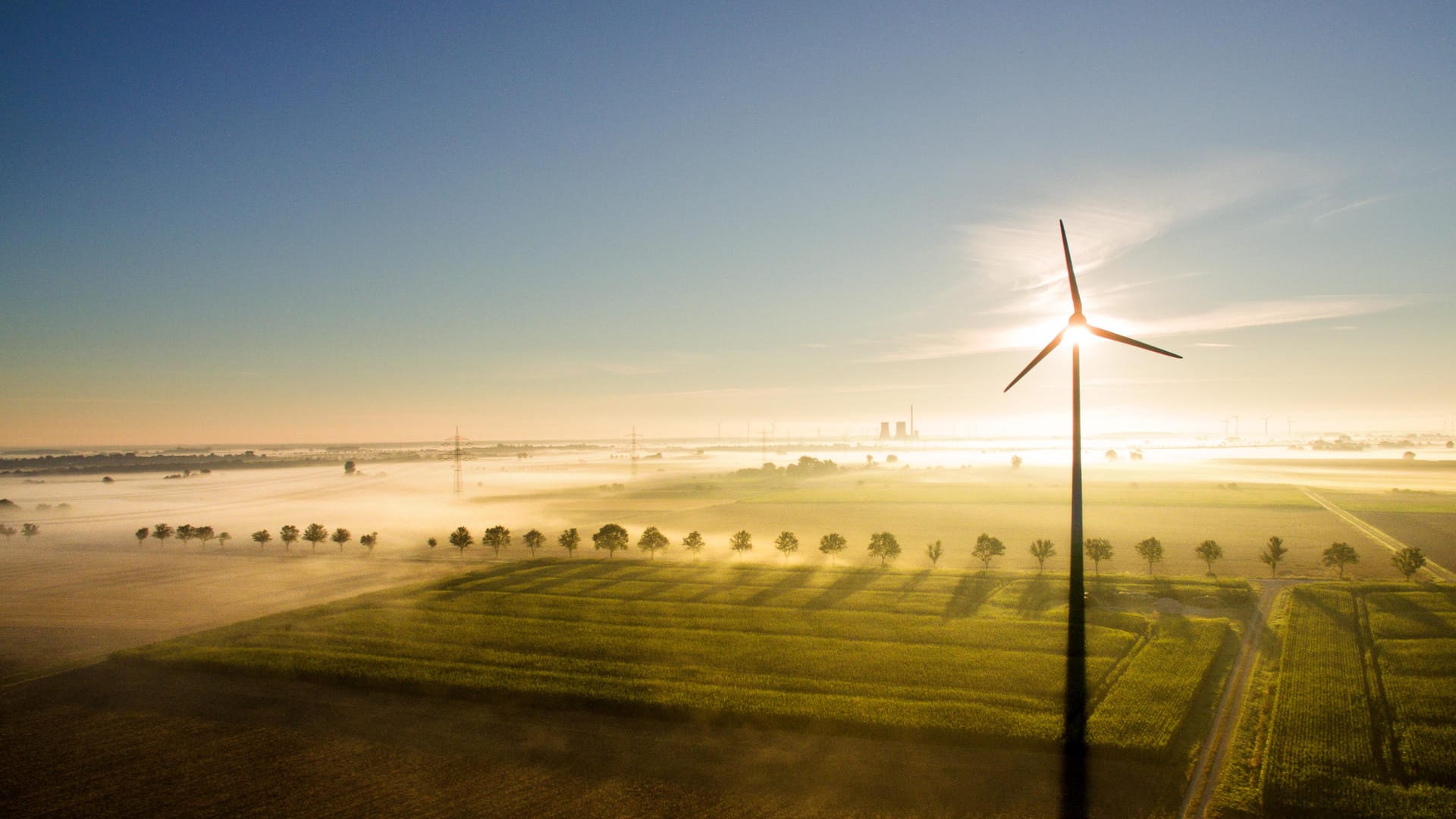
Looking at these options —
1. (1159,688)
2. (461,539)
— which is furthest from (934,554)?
(461,539)

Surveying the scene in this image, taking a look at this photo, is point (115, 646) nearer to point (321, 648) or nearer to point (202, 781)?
point (321, 648)

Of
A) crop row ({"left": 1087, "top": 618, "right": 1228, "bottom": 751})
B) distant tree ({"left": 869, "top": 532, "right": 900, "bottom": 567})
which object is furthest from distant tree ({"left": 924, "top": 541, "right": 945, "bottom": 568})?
crop row ({"left": 1087, "top": 618, "right": 1228, "bottom": 751})

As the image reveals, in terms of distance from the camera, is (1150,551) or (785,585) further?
(1150,551)

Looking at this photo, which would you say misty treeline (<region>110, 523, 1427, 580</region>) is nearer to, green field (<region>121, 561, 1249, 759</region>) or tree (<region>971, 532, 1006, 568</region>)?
tree (<region>971, 532, 1006, 568</region>)

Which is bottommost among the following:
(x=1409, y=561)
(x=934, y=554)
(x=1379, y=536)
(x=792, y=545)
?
(x=1379, y=536)

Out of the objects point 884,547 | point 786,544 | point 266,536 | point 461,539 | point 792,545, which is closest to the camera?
point 884,547

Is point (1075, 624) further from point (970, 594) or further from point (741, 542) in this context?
point (741, 542)

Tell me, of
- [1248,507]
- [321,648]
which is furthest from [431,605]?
[1248,507]
